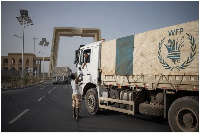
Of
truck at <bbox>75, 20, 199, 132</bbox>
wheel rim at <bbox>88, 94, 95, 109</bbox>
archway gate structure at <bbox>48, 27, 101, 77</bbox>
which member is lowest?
wheel rim at <bbox>88, 94, 95, 109</bbox>

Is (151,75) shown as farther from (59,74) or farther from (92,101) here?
(59,74)

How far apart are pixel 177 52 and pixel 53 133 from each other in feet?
13.7

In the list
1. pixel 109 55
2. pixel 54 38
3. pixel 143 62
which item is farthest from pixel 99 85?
pixel 54 38

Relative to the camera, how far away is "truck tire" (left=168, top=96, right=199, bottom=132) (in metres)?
5.04

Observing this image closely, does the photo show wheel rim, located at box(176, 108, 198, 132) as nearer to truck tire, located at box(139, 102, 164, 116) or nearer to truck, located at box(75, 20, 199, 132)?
truck, located at box(75, 20, 199, 132)

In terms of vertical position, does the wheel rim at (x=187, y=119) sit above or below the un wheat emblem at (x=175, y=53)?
below

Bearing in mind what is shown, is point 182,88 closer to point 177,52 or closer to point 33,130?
point 177,52

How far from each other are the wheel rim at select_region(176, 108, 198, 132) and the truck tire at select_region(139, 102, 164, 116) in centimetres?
69

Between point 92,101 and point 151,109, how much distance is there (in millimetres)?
3115

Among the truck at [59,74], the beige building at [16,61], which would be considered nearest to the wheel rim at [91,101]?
the truck at [59,74]

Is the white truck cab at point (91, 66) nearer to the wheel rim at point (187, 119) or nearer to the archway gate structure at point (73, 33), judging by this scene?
the wheel rim at point (187, 119)

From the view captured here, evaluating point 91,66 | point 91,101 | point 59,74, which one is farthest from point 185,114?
point 59,74

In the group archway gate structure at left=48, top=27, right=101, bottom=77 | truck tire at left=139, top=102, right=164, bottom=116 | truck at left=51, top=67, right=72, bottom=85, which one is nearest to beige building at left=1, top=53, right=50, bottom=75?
archway gate structure at left=48, top=27, right=101, bottom=77

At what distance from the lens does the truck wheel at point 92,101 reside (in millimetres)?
8570
